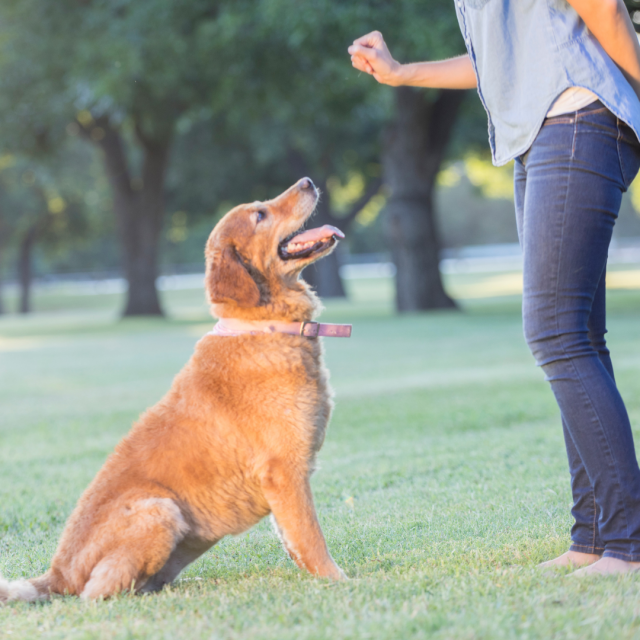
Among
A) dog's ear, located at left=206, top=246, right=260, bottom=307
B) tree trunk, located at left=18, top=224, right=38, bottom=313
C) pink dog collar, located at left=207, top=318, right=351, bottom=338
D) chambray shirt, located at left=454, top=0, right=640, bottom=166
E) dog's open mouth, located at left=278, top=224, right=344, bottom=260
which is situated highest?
chambray shirt, located at left=454, top=0, right=640, bottom=166

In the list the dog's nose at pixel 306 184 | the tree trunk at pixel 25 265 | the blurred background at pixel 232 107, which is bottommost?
the tree trunk at pixel 25 265

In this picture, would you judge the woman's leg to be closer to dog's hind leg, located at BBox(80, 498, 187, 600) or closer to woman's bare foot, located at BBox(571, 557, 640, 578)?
woman's bare foot, located at BBox(571, 557, 640, 578)

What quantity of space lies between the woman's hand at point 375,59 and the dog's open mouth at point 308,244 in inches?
28.4

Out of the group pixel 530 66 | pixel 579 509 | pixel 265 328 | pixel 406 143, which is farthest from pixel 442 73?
pixel 406 143

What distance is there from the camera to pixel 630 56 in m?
2.90

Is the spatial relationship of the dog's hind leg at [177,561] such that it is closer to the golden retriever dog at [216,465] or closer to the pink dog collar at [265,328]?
the golden retriever dog at [216,465]

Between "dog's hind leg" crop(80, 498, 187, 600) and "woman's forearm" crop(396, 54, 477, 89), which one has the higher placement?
"woman's forearm" crop(396, 54, 477, 89)

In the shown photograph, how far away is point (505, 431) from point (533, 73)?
4.20 meters

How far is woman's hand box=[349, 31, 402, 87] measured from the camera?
11.7ft

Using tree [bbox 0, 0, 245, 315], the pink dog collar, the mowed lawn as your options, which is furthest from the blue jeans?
tree [bbox 0, 0, 245, 315]

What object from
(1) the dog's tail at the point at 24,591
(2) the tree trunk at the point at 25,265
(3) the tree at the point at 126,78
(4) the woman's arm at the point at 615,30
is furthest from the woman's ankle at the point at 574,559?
(2) the tree trunk at the point at 25,265

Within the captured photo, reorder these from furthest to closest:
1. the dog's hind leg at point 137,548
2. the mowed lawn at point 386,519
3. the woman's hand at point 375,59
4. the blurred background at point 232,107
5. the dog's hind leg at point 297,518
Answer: the blurred background at point 232,107
the woman's hand at point 375,59
the dog's hind leg at point 297,518
the dog's hind leg at point 137,548
the mowed lawn at point 386,519

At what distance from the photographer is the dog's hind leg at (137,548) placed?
9.99 feet

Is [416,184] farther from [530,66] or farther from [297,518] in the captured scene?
[297,518]
